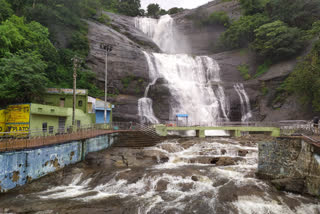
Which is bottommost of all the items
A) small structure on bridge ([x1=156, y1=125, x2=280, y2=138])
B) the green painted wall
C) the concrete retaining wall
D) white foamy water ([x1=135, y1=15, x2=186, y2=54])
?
the concrete retaining wall

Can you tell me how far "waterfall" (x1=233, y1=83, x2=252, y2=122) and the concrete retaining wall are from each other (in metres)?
30.9

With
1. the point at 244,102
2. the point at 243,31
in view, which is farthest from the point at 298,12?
the point at 244,102

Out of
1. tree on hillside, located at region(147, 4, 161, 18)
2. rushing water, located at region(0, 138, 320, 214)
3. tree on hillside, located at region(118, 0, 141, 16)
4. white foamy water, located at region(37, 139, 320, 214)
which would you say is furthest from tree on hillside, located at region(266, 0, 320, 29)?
tree on hillside, located at region(147, 4, 161, 18)

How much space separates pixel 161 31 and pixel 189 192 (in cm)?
6742

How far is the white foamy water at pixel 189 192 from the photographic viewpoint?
9078mm

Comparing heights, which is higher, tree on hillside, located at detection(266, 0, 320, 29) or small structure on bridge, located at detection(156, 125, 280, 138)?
tree on hillside, located at detection(266, 0, 320, 29)

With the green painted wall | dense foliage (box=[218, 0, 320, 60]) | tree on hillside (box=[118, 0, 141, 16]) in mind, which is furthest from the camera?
tree on hillside (box=[118, 0, 141, 16])

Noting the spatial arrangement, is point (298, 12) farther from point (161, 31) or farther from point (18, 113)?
point (18, 113)

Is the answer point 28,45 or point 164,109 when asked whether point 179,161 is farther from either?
point 28,45

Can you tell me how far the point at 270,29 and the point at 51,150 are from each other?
4781cm

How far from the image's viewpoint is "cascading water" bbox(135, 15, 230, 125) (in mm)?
37625

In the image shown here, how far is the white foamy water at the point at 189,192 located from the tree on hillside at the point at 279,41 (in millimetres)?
37324

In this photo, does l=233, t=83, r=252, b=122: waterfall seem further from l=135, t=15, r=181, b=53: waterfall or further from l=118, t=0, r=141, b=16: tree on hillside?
l=118, t=0, r=141, b=16: tree on hillside

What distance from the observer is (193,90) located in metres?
40.7
